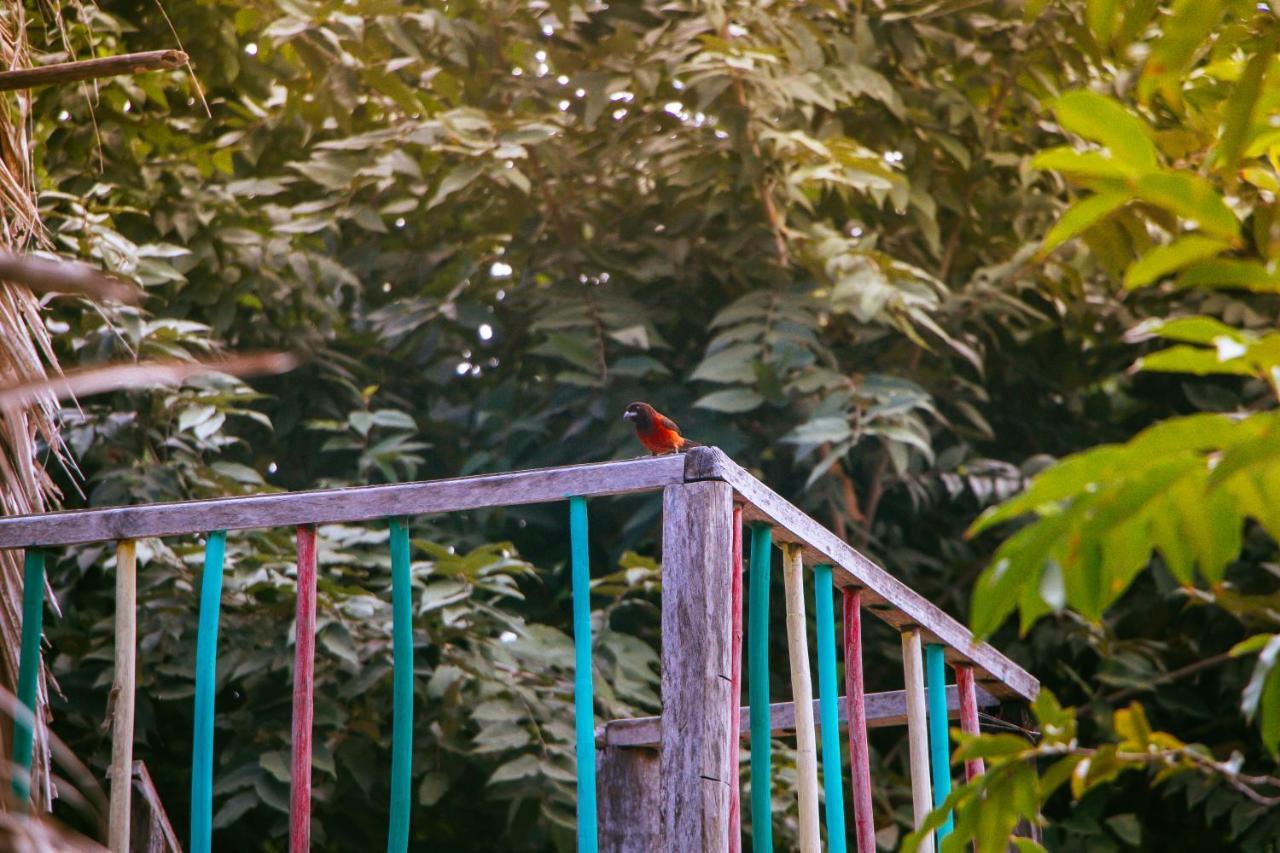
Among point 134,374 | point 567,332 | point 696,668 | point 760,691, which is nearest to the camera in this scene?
point 134,374

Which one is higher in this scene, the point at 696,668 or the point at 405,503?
the point at 405,503

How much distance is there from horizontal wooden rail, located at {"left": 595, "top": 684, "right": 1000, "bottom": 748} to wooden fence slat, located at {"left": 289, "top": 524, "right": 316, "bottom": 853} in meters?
1.01

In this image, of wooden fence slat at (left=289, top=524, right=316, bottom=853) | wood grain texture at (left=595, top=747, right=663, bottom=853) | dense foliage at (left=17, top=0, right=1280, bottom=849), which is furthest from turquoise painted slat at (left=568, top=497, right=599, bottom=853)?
dense foliage at (left=17, top=0, right=1280, bottom=849)

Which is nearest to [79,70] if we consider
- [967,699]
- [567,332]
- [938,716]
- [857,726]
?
[857,726]

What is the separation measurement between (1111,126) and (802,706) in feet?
4.47

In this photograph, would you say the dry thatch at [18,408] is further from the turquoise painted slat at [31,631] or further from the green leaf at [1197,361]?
the green leaf at [1197,361]

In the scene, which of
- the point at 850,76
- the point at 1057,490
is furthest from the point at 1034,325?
the point at 1057,490

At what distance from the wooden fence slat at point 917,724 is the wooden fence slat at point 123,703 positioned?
130 centimetres

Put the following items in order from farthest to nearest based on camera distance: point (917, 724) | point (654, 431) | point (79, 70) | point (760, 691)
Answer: point (654, 431) < point (917, 724) < point (760, 691) < point (79, 70)

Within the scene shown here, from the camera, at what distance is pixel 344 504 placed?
1.90 m

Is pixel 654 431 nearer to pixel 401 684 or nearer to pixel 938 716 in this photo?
pixel 938 716

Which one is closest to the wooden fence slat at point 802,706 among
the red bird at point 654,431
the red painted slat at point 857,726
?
the red painted slat at point 857,726

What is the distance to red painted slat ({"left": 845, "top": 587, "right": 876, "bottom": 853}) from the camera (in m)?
2.26

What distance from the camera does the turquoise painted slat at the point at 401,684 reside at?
5.99 feet
